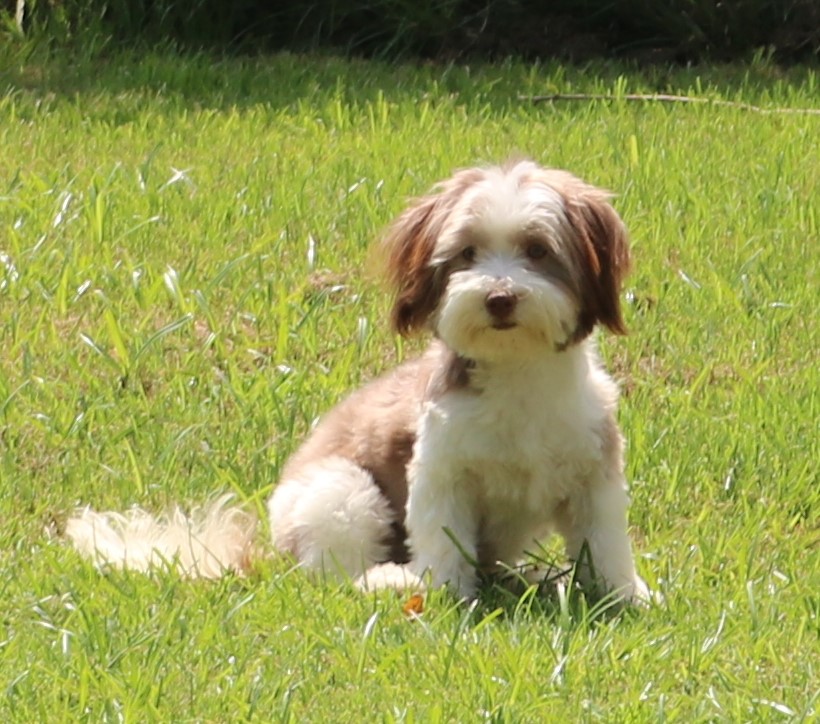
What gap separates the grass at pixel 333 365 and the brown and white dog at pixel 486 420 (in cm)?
18

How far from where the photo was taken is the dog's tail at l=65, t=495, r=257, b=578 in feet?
17.0

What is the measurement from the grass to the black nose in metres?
0.75

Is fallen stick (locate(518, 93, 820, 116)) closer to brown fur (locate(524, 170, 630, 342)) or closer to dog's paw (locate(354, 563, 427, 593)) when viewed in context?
brown fur (locate(524, 170, 630, 342))

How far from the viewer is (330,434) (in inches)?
215

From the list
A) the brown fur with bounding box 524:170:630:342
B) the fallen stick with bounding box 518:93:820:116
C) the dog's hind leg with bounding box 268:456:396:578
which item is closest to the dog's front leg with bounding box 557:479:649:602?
the brown fur with bounding box 524:170:630:342

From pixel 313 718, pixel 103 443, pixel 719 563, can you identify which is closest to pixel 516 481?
pixel 719 563

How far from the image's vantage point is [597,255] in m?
4.89

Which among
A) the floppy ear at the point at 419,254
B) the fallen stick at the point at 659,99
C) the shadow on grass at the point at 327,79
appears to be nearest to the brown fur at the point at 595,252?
the floppy ear at the point at 419,254

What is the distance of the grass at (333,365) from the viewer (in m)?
4.36

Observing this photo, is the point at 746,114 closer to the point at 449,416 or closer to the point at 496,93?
the point at 496,93

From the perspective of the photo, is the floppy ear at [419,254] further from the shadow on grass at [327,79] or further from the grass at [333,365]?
the shadow on grass at [327,79]

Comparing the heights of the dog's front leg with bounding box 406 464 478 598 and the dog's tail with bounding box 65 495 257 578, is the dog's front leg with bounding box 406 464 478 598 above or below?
above

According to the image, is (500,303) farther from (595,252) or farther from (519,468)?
(519,468)

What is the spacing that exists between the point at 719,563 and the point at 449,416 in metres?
0.92
